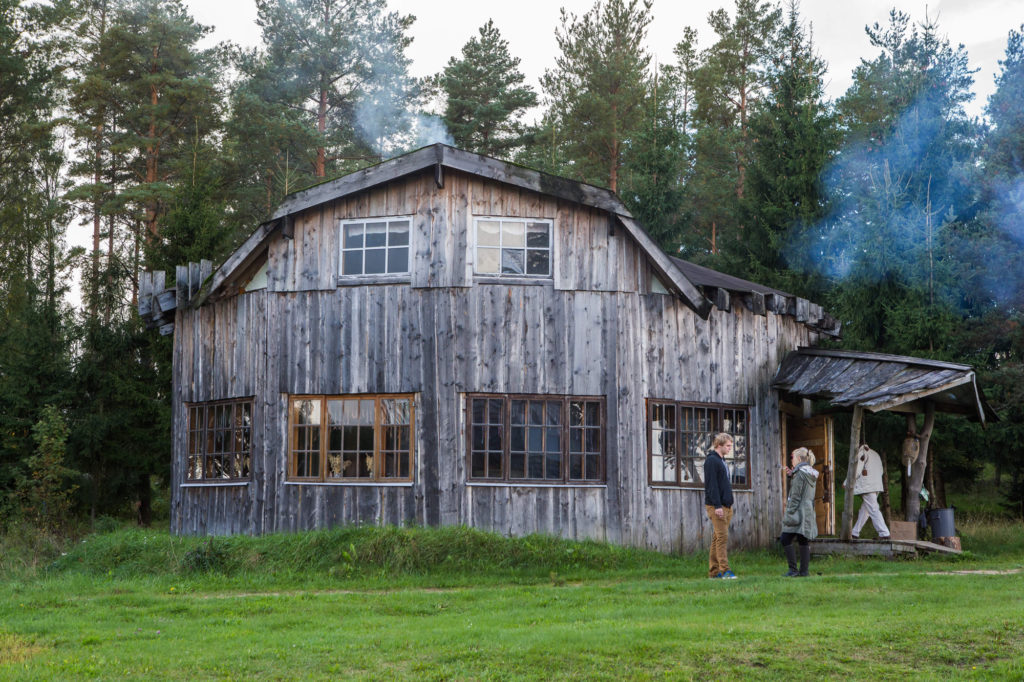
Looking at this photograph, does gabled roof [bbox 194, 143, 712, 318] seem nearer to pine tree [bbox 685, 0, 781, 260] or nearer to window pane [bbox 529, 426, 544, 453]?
window pane [bbox 529, 426, 544, 453]

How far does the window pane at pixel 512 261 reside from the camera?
17.0 metres

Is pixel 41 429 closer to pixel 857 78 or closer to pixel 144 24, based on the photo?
pixel 144 24

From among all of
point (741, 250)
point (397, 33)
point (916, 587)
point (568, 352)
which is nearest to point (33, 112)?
point (397, 33)

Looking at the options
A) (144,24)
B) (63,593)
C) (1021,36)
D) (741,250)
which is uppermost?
(144,24)

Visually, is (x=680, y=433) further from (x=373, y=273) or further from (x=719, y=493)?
(x=373, y=273)

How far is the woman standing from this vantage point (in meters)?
13.6

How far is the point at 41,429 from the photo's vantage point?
2175 centimetres

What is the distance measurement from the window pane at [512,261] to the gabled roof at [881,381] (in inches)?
197

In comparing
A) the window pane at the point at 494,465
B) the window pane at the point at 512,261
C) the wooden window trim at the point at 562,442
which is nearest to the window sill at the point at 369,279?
the window pane at the point at 512,261

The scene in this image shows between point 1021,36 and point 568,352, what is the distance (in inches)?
812

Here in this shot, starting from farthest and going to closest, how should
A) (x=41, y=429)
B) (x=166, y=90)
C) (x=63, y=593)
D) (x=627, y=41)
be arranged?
1. (x=627, y=41)
2. (x=166, y=90)
3. (x=41, y=429)
4. (x=63, y=593)

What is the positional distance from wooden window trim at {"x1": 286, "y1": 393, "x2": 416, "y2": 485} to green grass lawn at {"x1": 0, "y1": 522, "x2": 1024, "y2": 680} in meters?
1.14

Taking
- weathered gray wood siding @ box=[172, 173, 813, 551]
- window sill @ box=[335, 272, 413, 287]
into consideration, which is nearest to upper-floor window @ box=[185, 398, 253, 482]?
weathered gray wood siding @ box=[172, 173, 813, 551]

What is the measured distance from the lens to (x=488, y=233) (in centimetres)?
1708
